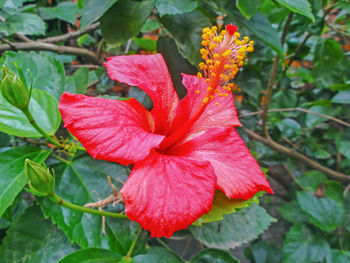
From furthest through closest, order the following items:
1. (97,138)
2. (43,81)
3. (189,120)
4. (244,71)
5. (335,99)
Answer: (335,99), (244,71), (43,81), (189,120), (97,138)

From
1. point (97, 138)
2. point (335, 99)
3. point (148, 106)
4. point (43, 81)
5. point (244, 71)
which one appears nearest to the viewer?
point (97, 138)

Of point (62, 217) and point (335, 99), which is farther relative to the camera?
point (335, 99)

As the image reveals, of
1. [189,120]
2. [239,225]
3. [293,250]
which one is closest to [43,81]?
[189,120]

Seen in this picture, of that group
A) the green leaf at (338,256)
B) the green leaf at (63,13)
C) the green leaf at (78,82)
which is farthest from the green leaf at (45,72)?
the green leaf at (338,256)

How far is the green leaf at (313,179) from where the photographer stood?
1443 millimetres

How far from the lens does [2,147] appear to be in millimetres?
869

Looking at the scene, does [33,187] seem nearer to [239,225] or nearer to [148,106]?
[148,106]

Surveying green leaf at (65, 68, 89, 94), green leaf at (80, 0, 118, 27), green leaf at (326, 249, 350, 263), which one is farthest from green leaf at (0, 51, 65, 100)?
green leaf at (326, 249, 350, 263)

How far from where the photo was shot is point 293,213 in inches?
56.3

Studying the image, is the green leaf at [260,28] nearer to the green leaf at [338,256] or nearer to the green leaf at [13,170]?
the green leaf at [13,170]

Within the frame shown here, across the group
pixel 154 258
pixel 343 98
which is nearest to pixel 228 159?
pixel 154 258

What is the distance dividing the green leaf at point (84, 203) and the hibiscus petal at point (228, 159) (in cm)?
20

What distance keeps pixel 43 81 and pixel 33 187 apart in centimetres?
35

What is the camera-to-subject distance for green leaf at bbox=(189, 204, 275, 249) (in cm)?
81
